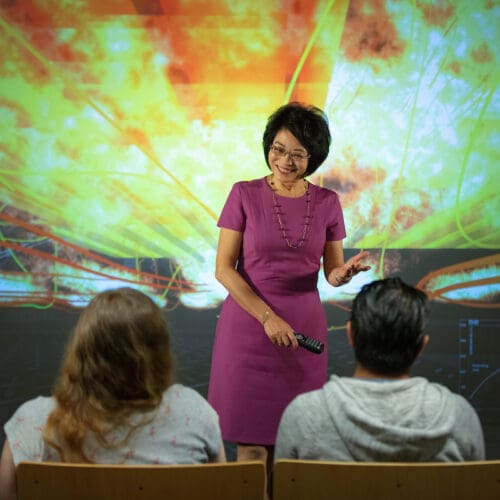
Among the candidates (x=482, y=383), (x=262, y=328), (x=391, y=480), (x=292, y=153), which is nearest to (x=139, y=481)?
(x=391, y=480)

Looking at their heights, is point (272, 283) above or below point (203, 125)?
below

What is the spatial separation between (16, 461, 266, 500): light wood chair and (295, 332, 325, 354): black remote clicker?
918mm

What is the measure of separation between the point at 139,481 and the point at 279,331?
3.32 ft

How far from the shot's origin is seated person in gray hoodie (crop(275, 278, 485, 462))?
1582mm

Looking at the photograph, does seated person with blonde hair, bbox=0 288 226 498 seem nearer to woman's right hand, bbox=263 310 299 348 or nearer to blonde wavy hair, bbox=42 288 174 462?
blonde wavy hair, bbox=42 288 174 462

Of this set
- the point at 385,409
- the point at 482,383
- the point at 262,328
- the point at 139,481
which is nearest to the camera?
the point at 139,481

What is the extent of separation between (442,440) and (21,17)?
3400mm

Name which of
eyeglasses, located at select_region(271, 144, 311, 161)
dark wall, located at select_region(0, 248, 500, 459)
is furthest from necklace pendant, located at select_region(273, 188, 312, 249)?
dark wall, located at select_region(0, 248, 500, 459)

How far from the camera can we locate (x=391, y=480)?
149 cm

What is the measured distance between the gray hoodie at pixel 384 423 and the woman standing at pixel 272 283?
36.8 inches

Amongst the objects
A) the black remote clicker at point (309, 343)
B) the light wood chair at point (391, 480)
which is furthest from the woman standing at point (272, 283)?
the light wood chair at point (391, 480)

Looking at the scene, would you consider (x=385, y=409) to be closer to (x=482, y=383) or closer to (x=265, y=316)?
(x=265, y=316)

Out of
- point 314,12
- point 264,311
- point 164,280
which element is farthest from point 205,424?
point 314,12

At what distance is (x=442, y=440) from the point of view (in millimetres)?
1586
